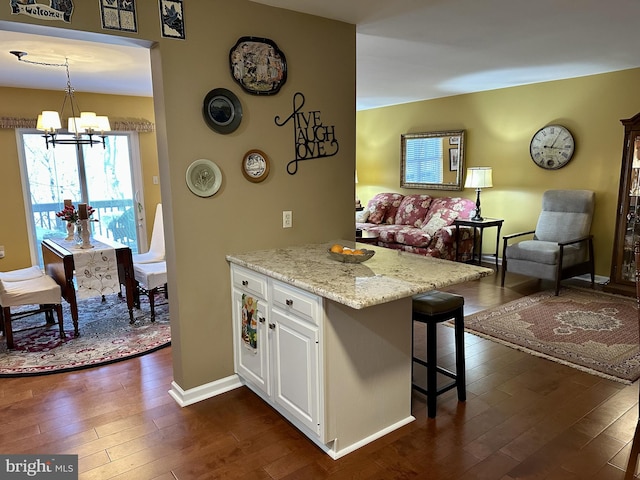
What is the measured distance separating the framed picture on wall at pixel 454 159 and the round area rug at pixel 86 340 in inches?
172

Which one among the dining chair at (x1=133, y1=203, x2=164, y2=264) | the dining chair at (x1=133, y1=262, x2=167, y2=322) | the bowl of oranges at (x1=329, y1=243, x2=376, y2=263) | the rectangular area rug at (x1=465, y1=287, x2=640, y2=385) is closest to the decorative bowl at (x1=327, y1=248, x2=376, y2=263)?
the bowl of oranges at (x1=329, y1=243, x2=376, y2=263)

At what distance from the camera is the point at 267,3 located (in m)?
2.63

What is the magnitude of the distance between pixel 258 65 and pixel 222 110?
0.35 meters

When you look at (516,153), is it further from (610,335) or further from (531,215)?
(610,335)

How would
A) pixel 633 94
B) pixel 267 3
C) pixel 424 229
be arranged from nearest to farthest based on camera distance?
pixel 267 3 < pixel 633 94 < pixel 424 229

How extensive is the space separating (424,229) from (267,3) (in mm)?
4228

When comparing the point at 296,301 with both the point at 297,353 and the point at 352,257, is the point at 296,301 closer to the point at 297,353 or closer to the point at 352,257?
the point at 297,353

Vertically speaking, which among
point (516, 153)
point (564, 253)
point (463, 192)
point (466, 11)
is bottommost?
point (564, 253)

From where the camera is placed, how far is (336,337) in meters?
2.10

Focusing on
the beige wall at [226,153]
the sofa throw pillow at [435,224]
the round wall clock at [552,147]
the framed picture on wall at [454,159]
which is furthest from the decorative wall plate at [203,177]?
the framed picture on wall at [454,159]

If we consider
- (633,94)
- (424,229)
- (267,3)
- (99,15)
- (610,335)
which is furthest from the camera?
(424,229)

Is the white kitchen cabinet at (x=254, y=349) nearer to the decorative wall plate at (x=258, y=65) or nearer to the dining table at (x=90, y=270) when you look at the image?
the decorative wall plate at (x=258, y=65)

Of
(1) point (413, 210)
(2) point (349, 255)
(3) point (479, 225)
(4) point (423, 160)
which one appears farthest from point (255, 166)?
(4) point (423, 160)

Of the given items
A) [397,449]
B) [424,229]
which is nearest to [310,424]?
[397,449]
